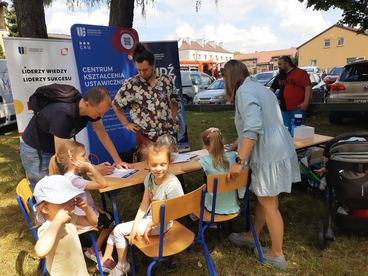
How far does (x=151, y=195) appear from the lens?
2412 millimetres

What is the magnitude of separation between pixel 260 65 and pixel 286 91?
68820mm

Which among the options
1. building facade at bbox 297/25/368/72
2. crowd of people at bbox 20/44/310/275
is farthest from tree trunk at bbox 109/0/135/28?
building facade at bbox 297/25/368/72

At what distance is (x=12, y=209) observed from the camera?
3.98 meters

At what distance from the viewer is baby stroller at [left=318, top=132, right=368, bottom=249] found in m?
2.45

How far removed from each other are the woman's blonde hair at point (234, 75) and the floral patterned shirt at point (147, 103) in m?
0.93

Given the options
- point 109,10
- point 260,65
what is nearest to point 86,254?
point 109,10

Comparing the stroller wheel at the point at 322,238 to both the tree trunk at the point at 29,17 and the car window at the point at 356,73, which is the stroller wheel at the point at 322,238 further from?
the car window at the point at 356,73

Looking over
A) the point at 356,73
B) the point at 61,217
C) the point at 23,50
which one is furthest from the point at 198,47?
the point at 61,217

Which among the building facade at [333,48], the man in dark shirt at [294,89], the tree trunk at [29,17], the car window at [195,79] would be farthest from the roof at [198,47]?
the man in dark shirt at [294,89]

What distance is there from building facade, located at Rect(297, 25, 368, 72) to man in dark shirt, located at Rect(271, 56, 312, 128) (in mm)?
40422

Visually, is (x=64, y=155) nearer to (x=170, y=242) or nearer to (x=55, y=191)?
(x=55, y=191)

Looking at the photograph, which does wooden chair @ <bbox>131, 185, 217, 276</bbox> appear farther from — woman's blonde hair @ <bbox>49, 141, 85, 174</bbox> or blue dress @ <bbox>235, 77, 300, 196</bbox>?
woman's blonde hair @ <bbox>49, 141, 85, 174</bbox>

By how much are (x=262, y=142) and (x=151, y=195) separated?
2.99 feet

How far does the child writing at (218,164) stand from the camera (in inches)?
99.9
